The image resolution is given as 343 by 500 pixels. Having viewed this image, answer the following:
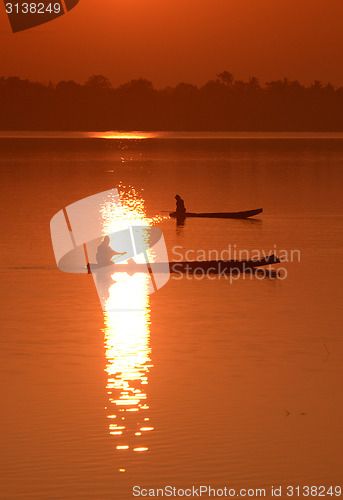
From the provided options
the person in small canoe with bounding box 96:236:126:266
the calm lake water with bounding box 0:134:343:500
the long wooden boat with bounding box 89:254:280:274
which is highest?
the person in small canoe with bounding box 96:236:126:266

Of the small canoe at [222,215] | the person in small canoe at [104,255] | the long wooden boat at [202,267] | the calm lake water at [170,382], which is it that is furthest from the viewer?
the small canoe at [222,215]

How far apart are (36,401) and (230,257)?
1517 cm

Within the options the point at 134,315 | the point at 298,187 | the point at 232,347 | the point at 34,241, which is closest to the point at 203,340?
the point at 232,347

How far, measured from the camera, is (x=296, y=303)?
1938 centimetres

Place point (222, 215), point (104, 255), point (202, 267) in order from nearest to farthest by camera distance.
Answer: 1. point (202, 267)
2. point (104, 255)
3. point (222, 215)

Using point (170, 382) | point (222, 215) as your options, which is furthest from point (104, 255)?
point (222, 215)

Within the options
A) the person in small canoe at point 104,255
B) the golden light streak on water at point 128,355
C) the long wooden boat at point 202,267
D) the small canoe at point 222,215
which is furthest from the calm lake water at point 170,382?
the small canoe at point 222,215

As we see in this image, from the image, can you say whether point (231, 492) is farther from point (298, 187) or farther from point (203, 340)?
point (298, 187)

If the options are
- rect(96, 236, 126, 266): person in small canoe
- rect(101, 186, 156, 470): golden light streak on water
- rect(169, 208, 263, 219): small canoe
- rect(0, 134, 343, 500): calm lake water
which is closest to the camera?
rect(0, 134, 343, 500): calm lake water

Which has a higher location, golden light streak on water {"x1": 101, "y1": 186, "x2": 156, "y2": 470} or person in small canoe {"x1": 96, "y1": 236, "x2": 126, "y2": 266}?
person in small canoe {"x1": 96, "y1": 236, "x2": 126, "y2": 266}

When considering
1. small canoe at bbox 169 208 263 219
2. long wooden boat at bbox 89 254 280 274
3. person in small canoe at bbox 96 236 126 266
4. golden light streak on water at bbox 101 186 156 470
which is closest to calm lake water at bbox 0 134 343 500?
golden light streak on water at bbox 101 186 156 470

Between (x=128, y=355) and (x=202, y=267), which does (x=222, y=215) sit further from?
(x=128, y=355)

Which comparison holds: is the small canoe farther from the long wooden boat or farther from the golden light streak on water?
the golden light streak on water

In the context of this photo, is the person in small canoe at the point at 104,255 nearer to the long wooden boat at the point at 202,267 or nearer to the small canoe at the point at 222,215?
the long wooden boat at the point at 202,267
